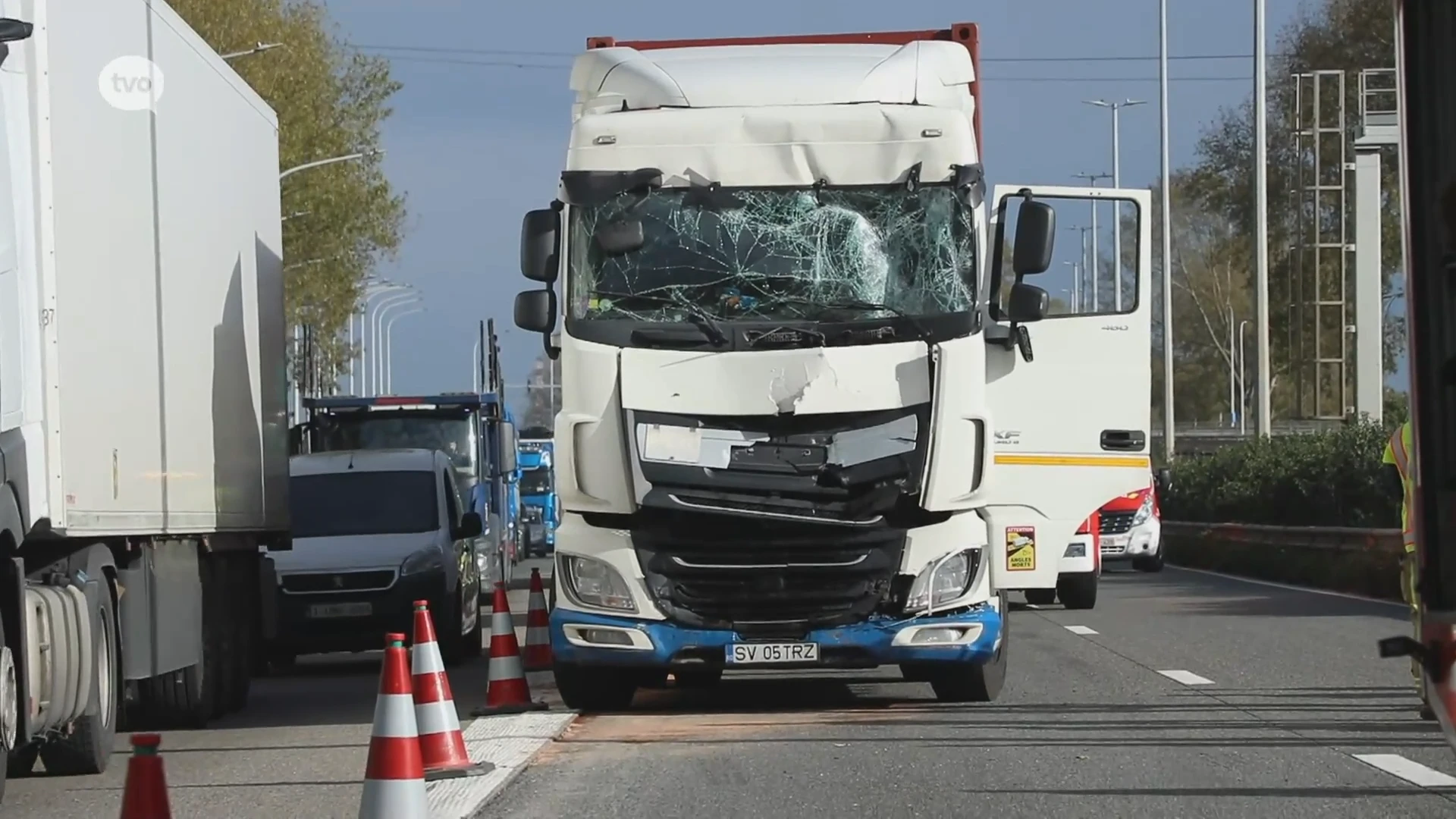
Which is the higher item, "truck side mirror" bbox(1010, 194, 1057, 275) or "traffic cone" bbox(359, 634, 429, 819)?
"truck side mirror" bbox(1010, 194, 1057, 275)

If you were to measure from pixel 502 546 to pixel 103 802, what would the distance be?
18.8m

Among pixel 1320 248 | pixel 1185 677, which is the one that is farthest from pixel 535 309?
pixel 1320 248

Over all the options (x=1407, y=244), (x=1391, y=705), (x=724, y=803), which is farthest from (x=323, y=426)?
(x=1407, y=244)

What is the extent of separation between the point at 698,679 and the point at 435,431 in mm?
14212

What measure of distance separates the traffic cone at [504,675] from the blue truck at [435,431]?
48.3ft

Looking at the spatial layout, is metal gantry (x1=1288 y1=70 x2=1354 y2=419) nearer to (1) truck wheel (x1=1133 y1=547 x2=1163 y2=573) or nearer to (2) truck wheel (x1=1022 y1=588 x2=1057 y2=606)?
(1) truck wheel (x1=1133 y1=547 x2=1163 y2=573)

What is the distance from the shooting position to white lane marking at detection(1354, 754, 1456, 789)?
968cm

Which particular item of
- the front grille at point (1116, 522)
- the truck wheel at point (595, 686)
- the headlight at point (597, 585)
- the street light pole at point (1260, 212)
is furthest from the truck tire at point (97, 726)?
the street light pole at point (1260, 212)

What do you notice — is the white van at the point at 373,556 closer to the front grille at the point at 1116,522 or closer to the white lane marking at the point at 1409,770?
the white lane marking at the point at 1409,770

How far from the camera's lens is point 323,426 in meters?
29.3

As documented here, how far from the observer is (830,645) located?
1316cm

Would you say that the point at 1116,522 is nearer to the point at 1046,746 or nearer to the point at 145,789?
the point at 1046,746

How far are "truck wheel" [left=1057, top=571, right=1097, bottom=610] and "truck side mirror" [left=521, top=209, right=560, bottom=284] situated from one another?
11.5 metres

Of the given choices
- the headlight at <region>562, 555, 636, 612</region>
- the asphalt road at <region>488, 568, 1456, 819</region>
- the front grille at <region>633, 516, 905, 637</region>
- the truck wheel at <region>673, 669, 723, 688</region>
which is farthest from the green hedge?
the headlight at <region>562, 555, 636, 612</region>
